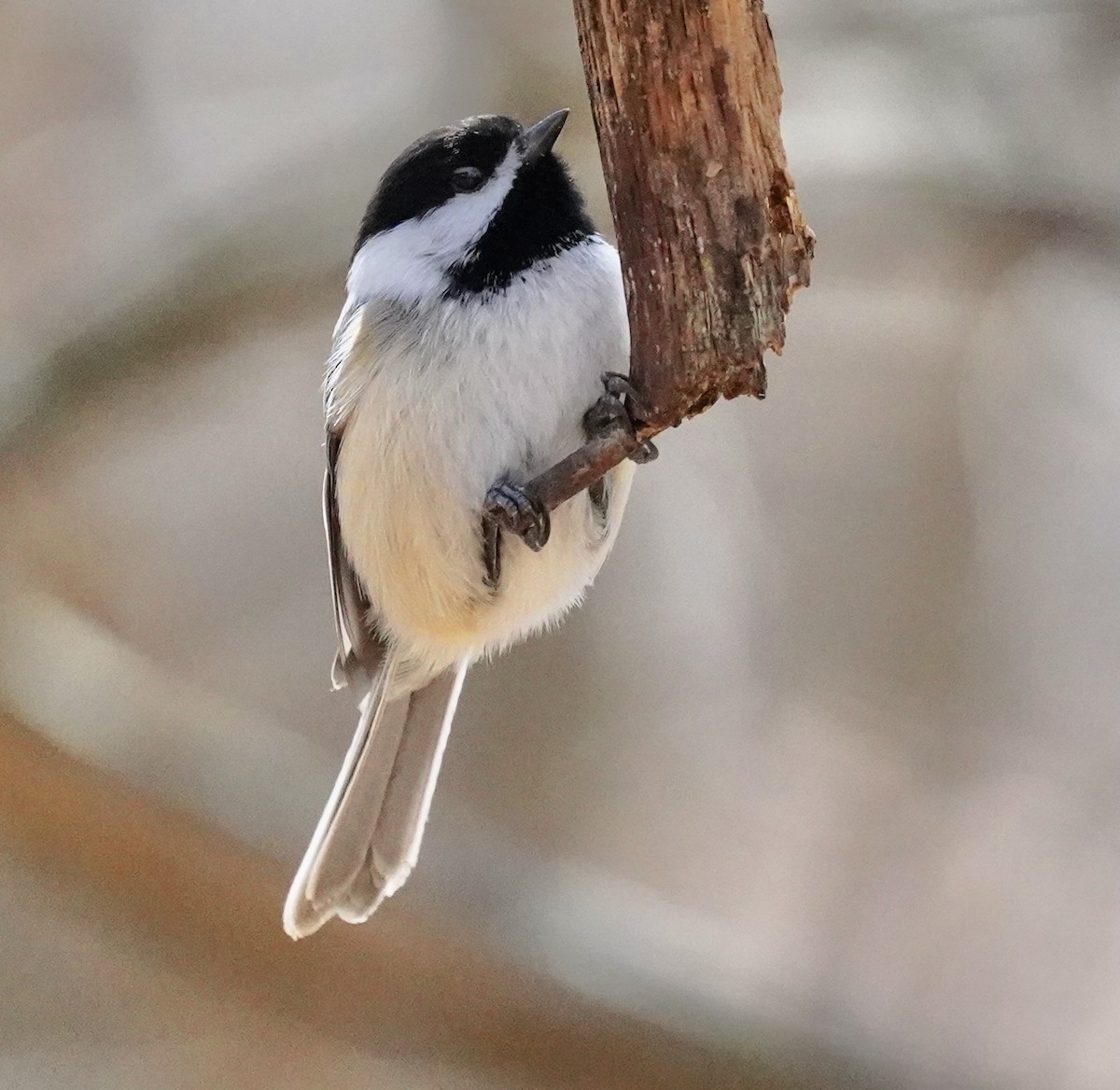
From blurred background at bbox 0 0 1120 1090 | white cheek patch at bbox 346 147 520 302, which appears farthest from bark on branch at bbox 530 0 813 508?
blurred background at bbox 0 0 1120 1090

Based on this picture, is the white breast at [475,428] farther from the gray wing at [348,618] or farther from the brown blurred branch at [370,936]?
the brown blurred branch at [370,936]

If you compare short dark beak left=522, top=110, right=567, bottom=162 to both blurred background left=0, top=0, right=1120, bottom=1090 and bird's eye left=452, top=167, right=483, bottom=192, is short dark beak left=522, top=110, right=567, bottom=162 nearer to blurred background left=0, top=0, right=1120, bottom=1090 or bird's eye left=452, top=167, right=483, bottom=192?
bird's eye left=452, top=167, right=483, bottom=192

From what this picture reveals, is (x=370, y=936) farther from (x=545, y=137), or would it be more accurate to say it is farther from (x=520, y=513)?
(x=545, y=137)

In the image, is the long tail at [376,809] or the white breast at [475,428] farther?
the long tail at [376,809]

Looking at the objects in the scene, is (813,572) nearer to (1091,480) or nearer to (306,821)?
(1091,480)

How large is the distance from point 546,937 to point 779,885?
1.56 m

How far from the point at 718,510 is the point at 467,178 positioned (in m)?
1.72

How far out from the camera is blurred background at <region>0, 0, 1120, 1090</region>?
224 cm

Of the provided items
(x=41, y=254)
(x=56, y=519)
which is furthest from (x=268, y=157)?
(x=56, y=519)

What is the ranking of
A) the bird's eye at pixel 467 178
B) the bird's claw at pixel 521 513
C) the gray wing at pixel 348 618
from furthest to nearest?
the gray wing at pixel 348 618, the bird's eye at pixel 467 178, the bird's claw at pixel 521 513

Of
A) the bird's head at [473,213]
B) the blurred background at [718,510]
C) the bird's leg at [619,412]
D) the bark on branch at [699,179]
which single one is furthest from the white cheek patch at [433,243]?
the blurred background at [718,510]

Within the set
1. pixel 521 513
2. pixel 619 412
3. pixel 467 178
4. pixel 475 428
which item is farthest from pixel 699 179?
pixel 467 178

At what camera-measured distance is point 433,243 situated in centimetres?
144

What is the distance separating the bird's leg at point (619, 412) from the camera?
38.3 inches
